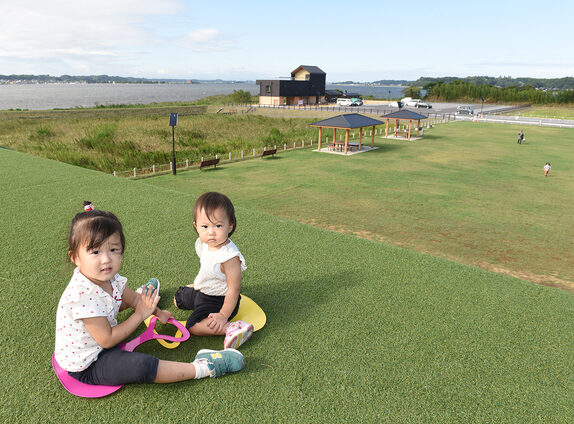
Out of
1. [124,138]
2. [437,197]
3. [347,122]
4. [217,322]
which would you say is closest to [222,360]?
[217,322]

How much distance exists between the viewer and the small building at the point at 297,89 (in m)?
69.0

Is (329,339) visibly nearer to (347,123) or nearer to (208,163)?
(208,163)

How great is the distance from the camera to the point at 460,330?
4.29m

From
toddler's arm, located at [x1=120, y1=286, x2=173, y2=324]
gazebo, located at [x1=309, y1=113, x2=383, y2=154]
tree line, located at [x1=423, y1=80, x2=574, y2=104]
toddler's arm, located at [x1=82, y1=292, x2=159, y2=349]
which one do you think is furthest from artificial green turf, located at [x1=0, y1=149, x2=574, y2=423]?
tree line, located at [x1=423, y1=80, x2=574, y2=104]

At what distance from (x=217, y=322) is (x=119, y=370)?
39.2 inches

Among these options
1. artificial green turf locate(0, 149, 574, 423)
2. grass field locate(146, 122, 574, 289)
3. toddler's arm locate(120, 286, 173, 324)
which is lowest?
grass field locate(146, 122, 574, 289)

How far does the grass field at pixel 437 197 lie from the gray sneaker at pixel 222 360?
687 centimetres

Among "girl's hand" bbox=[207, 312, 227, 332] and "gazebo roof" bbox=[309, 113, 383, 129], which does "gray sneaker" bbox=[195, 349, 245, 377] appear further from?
"gazebo roof" bbox=[309, 113, 383, 129]

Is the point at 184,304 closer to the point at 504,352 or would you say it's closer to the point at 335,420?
the point at 335,420

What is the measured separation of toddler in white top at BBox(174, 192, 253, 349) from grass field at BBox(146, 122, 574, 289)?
21.8ft

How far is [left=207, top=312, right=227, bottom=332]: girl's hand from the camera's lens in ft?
12.3

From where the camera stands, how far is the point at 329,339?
156 inches

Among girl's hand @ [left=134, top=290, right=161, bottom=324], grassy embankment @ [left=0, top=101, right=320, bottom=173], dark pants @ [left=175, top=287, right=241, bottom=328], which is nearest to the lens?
girl's hand @ [left=134, top=290, right=161, bottom=324]

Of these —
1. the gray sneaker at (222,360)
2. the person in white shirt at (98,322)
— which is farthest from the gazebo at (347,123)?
the person in white shirt at (98,322)
